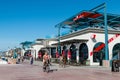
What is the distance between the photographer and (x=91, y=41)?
123 feet

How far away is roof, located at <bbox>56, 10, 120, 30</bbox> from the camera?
137 feet

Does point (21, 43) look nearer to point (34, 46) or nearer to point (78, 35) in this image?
point (34, 46)

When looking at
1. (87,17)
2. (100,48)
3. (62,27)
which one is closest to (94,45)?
(100,48)

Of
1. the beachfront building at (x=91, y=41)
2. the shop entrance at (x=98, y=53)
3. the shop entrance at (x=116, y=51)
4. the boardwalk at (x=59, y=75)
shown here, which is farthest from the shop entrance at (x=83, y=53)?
the boardwalk at (x=59, y=75)

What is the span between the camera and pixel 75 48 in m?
41.9

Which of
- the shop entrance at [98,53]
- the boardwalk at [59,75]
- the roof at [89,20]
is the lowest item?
the boardwalk at [59,75]

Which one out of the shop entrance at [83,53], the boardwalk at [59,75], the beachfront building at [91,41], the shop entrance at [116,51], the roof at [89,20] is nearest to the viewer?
the boardwalk at [59,75]

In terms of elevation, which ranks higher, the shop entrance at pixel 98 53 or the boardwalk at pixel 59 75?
the shop entrance at pixel 98 53

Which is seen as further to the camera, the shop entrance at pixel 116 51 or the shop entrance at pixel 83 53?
the shop entrance at pixel 116 51

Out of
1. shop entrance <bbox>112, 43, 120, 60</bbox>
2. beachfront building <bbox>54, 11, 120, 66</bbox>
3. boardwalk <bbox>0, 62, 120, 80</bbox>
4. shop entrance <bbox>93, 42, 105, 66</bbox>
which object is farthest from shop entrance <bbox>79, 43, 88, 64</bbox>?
boardwalk <bbox>0, 62, 120, 80</bbox>

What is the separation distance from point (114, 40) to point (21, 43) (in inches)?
2442

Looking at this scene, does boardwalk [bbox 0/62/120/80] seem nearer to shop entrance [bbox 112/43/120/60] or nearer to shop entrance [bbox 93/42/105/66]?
shop entrance [bbox 93/42/105/66]

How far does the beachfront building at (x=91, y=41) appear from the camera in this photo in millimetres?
37531

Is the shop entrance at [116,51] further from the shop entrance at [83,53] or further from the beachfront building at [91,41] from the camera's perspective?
the shop entrance at [83,53]
